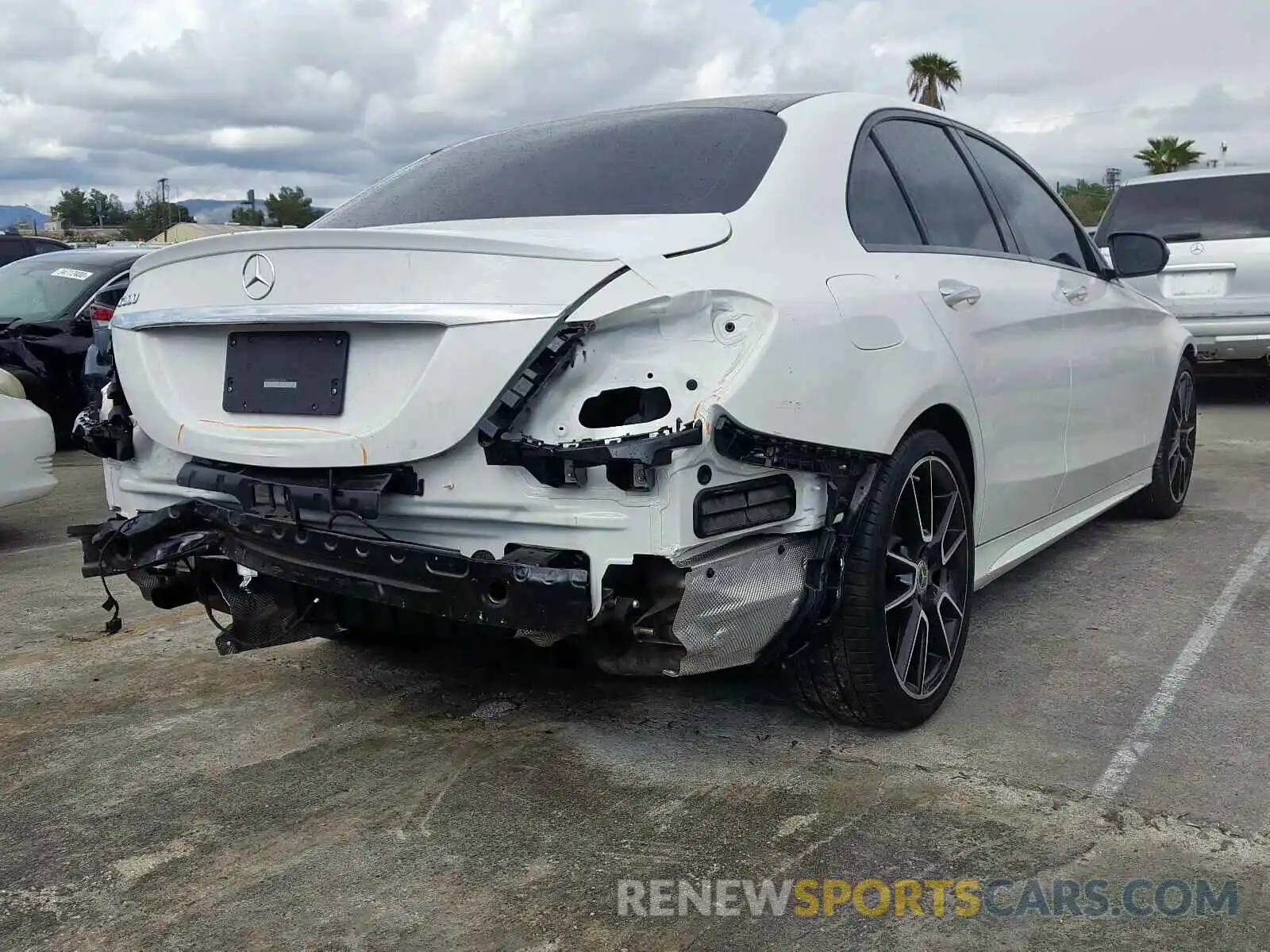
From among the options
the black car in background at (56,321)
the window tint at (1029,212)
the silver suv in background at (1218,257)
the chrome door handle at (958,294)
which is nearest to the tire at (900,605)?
the chrome door handle at (958,294)

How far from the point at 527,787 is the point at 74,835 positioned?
3.36 ft

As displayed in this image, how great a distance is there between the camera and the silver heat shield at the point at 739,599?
2.62m

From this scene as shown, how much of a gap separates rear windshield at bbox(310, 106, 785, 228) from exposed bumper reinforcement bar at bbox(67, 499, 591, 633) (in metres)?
0.98

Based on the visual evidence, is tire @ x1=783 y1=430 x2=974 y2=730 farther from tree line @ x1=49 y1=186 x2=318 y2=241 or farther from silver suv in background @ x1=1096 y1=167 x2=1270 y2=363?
tree line @ x1=49 y1=186 x2=318 y2=241

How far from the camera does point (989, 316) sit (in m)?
3.66

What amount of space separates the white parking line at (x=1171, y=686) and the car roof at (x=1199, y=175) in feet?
18.7

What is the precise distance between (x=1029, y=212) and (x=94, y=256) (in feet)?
24.3

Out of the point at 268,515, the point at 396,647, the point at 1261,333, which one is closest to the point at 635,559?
the point at 268,515

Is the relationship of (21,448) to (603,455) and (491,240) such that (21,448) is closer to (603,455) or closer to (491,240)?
(491,240)

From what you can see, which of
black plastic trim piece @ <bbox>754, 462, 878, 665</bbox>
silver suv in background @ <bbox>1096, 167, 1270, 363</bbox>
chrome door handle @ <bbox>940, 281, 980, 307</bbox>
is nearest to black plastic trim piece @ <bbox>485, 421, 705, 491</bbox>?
black plastic trim piece @ <bbox>754, 462, 878, 665</bbox>

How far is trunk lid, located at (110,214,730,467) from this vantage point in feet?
8.41

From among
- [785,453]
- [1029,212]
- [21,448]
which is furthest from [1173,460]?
[21,448]

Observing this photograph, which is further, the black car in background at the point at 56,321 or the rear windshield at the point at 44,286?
the rear windshield at the point at 44,286

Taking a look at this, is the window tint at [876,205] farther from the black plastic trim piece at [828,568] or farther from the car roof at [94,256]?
the car roof at [94,256]
